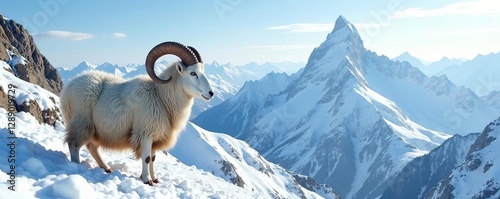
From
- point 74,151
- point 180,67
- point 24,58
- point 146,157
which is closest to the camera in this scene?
point 74,151

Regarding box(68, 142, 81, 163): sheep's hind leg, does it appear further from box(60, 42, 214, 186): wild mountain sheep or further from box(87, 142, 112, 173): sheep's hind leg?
box(87, 142, 112, 173): sheep's hind leg

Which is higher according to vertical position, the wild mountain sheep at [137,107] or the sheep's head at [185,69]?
the sheep's head at [185,69]

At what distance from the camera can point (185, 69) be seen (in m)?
13.9

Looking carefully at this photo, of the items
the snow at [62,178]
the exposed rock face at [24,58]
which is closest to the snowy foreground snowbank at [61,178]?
the snow at [62,178]

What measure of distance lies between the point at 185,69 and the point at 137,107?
1908mm

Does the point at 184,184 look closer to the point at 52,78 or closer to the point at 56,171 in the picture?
the point at 56,171

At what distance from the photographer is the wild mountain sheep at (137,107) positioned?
43.3 ft

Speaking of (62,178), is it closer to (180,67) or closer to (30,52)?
(180,67)

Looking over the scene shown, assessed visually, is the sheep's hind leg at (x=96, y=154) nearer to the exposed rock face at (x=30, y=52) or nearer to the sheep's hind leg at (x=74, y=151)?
the sheep's hind leg at (x=74, y=151)

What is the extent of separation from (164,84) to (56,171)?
4.29m

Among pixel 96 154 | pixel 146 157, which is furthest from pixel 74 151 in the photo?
pixel 146 157

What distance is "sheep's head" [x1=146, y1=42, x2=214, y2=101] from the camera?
13609 mm

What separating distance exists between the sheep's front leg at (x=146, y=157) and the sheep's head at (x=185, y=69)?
1.92m

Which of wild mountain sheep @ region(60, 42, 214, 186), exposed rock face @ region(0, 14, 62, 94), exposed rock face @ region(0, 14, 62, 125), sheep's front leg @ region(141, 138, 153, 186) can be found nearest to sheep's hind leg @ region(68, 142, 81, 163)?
wild mountain sheep @ region(60, 42, 214, 186)
